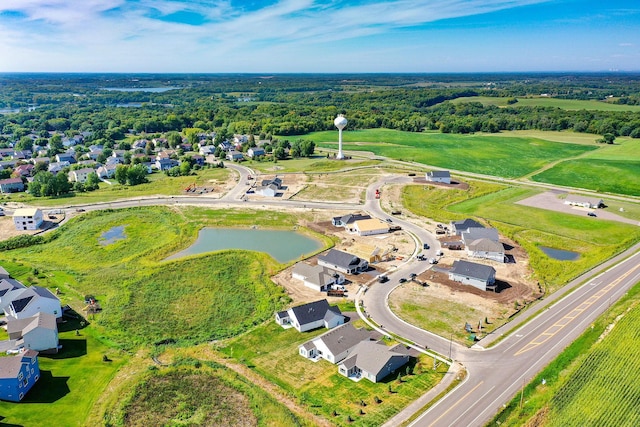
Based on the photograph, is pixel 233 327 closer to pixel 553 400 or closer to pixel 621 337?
pixel 553 400

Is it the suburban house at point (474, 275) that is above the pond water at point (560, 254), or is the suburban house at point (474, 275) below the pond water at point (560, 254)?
above

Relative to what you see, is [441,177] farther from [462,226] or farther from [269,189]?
[269,189]

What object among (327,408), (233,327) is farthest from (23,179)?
(327,408)

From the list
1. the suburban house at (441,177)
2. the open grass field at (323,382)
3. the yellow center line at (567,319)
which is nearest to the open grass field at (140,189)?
the suburban house at (441,177)

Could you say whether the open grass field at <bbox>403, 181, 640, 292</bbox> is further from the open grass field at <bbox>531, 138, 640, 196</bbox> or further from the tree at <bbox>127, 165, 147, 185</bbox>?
the tree at <bbox>127, 165, 147, 185</bbox>

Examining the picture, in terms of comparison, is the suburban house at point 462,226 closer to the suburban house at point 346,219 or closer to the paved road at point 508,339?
the paved road at point 508,339

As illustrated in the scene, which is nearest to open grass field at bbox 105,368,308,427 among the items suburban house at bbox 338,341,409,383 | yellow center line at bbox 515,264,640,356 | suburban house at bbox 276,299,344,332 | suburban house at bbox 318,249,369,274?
suburban house at bbox 338,341,409,383

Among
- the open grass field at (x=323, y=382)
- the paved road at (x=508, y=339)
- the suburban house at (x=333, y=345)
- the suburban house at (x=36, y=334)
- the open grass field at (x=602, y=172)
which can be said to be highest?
the open grass field at (x=602, y=172)
